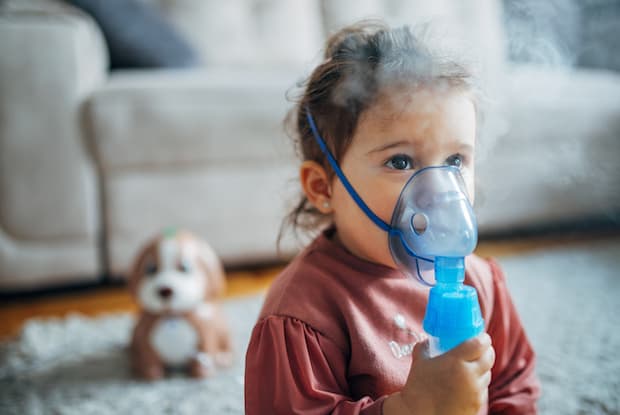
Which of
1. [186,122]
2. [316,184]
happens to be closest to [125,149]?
[186,122]

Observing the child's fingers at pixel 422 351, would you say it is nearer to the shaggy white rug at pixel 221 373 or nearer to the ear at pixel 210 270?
the shaggy white rug at pixel 221 373

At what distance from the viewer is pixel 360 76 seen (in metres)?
0.70

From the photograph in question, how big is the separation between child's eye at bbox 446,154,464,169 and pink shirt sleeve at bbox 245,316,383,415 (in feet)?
0.84

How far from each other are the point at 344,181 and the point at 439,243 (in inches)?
6.7

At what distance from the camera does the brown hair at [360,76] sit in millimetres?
682

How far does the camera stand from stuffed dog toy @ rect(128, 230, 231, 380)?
1154 mm

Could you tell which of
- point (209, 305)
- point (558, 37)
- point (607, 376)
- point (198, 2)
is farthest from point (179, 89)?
point (558, 37)

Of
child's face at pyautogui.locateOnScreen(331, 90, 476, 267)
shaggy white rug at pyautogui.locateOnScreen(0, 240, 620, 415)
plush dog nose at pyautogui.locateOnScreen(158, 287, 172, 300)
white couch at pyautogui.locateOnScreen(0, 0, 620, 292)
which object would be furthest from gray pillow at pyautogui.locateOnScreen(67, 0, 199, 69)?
child's face at pyautogui.locateOnScreen(331, 90, 476, 267)

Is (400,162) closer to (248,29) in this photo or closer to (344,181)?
(344,181)

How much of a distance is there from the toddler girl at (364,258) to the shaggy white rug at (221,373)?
350mm

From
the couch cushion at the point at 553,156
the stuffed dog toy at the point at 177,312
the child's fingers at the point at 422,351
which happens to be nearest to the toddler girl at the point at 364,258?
the child's fingers at the point at 422,351

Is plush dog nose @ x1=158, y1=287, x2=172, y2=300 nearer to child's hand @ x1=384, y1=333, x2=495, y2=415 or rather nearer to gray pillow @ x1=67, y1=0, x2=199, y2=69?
child's hand @ x1=384, y1=333, x2=495, y2=415

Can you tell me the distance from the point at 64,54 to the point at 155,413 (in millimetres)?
981

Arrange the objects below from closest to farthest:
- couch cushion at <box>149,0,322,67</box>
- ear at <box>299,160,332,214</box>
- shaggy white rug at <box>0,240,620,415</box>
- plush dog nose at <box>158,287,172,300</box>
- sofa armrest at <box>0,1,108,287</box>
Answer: ear at <box>299,160,332,214</box> < shaggy white rug at <box>0,240,620,415</box> < plush dog nose at <box>158,287,172,300</box> < sofa armrest at <box>0,1,108,287</box> < couch cushion at <box>149,0,322,67</box>
